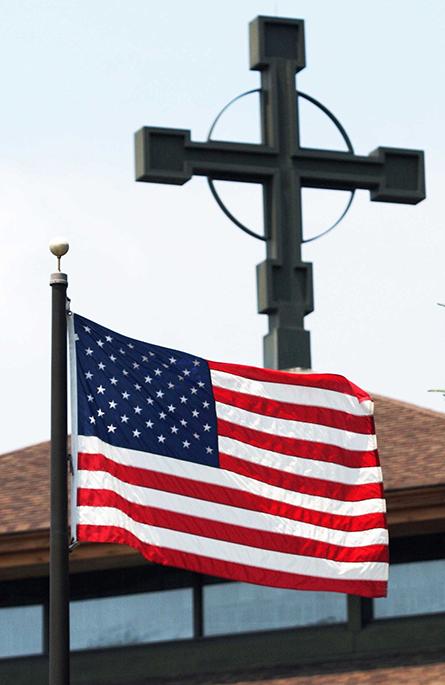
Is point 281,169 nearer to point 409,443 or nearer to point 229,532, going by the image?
point 409,443

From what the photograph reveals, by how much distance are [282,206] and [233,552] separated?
5.44m

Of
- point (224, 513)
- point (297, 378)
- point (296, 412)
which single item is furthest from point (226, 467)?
point (297, 378)

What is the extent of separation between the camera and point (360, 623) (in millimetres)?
17297

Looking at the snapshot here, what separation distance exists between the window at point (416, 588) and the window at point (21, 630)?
326 centimetres

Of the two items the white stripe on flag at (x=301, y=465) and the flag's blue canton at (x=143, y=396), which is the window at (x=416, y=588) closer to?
the white stripe on flag at (x=301, y=465)

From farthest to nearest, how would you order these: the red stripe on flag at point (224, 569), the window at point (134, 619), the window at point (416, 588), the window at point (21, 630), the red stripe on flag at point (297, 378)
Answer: the window at point (21, 630)
the window at point (134, 619)
the window at point (416, 588)
the red stripe on flag at point (297, 378)
the red stripe on flag at point (224, 569)

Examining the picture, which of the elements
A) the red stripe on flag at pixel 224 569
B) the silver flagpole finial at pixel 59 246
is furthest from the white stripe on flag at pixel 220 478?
the silver flagpole finial at pixel 59 246

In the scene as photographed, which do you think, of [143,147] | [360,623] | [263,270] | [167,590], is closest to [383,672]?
[360,623]

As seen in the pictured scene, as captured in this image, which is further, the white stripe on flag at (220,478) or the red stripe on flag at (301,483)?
the red stripe on flag at (301,483)

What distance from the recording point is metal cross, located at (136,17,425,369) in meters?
17.0

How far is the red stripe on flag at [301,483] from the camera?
1289 centimetres

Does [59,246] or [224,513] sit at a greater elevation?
[59,246]

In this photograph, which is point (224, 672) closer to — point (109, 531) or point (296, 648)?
point (296, 648)

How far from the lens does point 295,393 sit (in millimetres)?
13398
